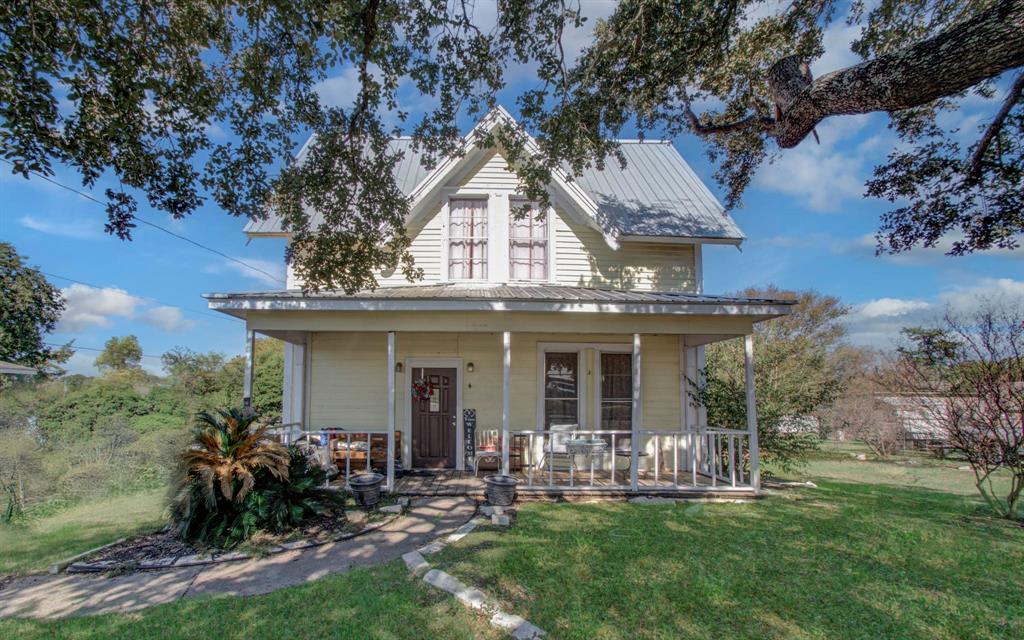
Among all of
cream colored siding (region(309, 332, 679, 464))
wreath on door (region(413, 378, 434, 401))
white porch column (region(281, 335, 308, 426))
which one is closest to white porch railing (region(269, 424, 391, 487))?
white porch column (region(281, 335, 308, 426))

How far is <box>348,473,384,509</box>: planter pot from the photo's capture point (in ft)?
24.0

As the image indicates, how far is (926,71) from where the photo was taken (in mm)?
3693

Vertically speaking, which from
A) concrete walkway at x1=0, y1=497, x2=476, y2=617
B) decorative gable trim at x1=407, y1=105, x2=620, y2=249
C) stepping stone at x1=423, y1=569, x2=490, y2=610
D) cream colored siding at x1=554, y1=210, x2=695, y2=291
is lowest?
concrete walkway at x1=0, y1=497, x2=476, y2=617

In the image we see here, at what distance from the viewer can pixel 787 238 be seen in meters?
25.5

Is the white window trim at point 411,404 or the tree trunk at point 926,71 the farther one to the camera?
the white window trim at point 411,404

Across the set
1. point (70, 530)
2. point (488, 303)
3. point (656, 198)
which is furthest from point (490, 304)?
point (70, 530)

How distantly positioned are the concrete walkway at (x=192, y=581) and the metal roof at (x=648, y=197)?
5930 millimetres

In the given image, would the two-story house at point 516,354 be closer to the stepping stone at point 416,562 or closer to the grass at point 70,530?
the grass at point 70,530

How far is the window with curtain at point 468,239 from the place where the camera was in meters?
10.3

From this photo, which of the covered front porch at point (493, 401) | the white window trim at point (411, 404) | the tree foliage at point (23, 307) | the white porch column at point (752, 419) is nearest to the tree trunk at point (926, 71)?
the white porch column at point (752, 419)

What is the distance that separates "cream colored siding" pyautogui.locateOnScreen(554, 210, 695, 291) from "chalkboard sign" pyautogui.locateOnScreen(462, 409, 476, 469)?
3.37 meters

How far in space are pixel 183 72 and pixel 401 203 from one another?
2.90 metres

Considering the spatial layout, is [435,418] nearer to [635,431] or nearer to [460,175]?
[635,431]

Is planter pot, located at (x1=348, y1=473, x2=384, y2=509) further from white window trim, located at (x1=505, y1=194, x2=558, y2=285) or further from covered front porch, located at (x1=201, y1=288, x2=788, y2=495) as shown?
white window trim, located at (x1=505, y1=194, x2=558, y2=285)
